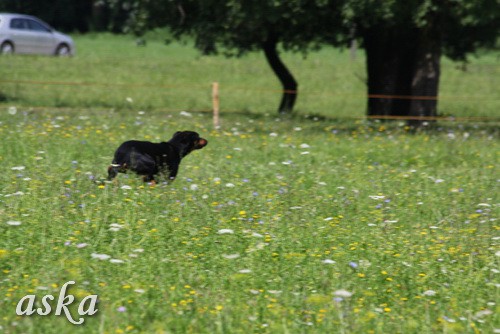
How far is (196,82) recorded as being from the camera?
2914cm

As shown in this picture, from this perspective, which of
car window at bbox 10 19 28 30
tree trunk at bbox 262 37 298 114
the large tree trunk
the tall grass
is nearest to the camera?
the tall grass

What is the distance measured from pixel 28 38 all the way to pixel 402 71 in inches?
694

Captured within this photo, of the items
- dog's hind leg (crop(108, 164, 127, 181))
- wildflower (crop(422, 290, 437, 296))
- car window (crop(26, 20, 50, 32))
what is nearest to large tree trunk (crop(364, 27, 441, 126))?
dog's hind leg (crop(108, 164, 127, 181))

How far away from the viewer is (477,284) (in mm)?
6328

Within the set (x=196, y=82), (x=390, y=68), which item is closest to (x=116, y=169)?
(x=390, y=68)

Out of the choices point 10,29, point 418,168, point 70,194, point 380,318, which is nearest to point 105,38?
point 10,29

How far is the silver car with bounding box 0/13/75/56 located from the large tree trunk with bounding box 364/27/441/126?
16382 millimetres

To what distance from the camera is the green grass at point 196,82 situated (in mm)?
22422

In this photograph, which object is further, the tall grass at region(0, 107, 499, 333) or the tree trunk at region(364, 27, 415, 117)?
the tree trunk at region(364, 27, 415, 117)

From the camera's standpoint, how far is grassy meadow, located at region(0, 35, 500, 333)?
5531 mm

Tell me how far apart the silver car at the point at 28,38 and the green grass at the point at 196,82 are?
0.94 metres

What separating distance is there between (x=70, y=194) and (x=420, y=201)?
3.72 meters

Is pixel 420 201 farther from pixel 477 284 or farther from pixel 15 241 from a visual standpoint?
pixel 15 241

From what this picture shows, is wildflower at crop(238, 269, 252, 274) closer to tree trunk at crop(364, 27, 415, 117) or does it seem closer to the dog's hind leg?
the dog's hind leg
